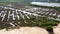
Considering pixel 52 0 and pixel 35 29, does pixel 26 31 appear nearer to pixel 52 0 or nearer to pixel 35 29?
pixel 35 29

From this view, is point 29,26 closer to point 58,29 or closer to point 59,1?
point 58,29

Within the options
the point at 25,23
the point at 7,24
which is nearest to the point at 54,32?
the point at 25,23

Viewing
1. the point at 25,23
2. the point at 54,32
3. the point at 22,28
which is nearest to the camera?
the point at 54,32

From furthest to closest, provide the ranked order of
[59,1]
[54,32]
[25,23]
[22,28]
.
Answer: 1. [59,1]
2. [25,23]
3. [22,28]
4. [54,32]

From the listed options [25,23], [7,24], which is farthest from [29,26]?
[7,24]

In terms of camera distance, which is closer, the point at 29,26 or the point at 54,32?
the point at 54,32

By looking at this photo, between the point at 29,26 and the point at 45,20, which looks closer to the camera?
the point at 29,26

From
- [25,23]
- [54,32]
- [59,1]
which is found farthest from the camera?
[59,1]

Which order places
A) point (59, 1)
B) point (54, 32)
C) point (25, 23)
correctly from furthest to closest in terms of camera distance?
point (59, 1) < point (25, 23) < point (54, 32)
